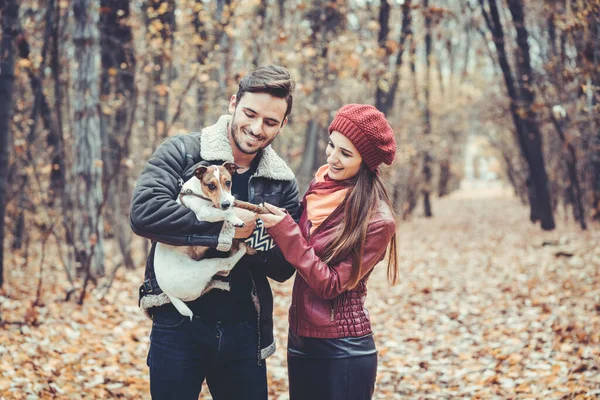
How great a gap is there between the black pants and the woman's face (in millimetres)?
925

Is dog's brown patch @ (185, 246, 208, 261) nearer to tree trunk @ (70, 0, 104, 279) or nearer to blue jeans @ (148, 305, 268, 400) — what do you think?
blue jeans @ (148, 305, 268, 400)

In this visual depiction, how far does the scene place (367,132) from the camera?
9.20 feet

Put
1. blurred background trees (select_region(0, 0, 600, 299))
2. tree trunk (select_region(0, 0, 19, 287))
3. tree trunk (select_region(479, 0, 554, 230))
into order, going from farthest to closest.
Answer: tree trunk (select_region(479, 0, 554, 230)) < blurred background trees (select_region(0, 0, 600, 299)) < tree trunk (select_region(0, 0, 19, 287))

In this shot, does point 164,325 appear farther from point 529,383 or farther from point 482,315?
point 482,315

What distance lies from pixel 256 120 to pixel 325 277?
2.69 ft

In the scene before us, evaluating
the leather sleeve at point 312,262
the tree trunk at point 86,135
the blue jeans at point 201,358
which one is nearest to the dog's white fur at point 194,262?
the blue jeans at point 201,358

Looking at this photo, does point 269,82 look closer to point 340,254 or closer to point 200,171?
point 200,171

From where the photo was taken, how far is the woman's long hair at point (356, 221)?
2688 millimetres

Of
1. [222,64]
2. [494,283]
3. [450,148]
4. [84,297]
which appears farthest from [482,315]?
[450,148]

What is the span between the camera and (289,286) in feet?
32.8

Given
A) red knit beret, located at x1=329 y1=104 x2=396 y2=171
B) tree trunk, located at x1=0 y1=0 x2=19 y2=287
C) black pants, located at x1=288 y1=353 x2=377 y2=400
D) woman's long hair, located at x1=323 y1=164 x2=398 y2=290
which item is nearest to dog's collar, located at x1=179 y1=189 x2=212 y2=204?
woman's long hair, located at x1=323 y1=164 x2=398 y2=290

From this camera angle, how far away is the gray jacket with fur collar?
8.20ft

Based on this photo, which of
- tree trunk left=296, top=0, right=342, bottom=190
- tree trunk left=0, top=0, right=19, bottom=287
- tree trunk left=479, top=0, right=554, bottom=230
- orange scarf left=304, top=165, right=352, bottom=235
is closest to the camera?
orange scarf left=304, top=165, right=352, bottom=235

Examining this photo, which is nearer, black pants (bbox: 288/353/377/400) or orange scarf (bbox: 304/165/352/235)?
black pants (bbox: 288/353/377/400)
